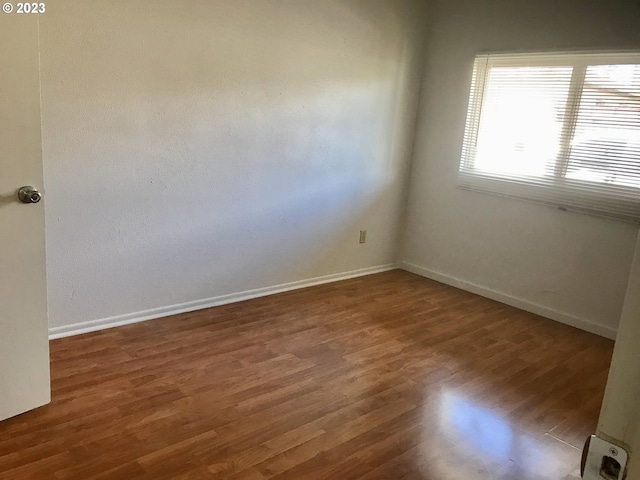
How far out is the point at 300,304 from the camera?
3980 mm

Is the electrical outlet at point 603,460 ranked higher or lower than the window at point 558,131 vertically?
lower

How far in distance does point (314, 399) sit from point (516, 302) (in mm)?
2260

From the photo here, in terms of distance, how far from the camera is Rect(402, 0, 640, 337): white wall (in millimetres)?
3734

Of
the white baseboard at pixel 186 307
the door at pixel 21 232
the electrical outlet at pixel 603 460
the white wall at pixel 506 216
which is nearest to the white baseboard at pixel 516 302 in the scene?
the white wall at pixel 506 216

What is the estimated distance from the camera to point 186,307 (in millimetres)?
3668

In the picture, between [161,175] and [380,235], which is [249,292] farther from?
[380,235]

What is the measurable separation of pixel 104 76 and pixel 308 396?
6.72 feet

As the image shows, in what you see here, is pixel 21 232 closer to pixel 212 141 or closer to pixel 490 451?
pixel 212 141

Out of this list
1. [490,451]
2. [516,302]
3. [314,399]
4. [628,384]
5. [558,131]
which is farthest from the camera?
[516,302]

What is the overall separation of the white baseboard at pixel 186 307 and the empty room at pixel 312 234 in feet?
0.05

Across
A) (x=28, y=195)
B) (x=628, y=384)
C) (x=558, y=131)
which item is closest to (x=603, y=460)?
(x=628, y=384)

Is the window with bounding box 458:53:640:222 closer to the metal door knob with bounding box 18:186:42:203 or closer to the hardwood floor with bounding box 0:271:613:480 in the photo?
the hardwood floor with bounding box 0:271:613:480

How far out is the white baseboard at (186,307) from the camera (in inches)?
126

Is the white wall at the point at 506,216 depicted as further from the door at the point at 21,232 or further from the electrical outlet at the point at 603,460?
the electrical outlet at the point at 603,460
